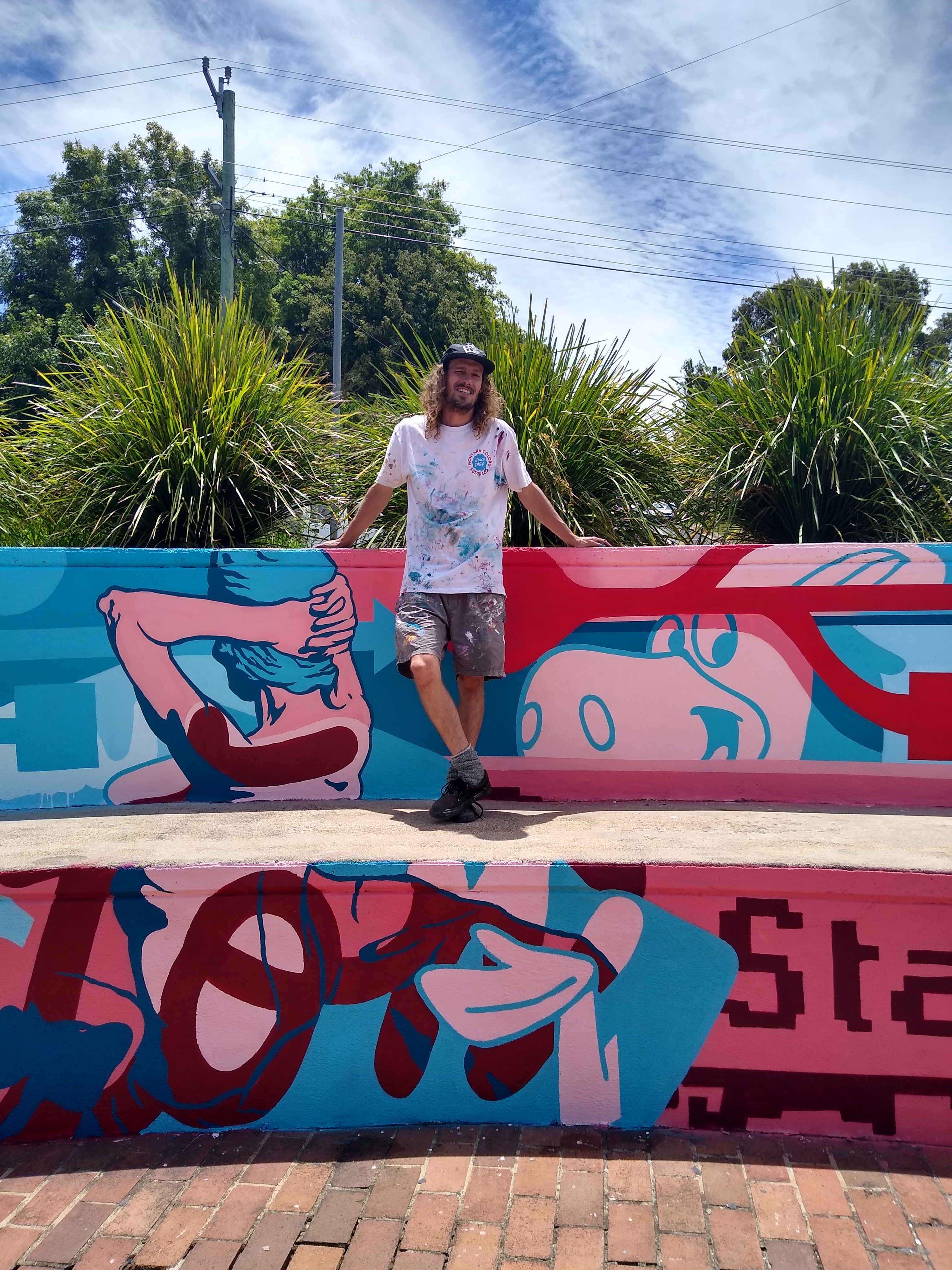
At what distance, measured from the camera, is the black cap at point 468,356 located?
3316 mm

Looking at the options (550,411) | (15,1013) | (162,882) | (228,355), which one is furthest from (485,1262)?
(228,355)

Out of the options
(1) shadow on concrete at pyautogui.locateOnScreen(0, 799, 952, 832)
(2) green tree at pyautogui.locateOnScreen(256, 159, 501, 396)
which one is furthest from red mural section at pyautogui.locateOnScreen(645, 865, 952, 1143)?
(2) green tree at pyautogui.locateOnScreen(256, 159, 501, 396)

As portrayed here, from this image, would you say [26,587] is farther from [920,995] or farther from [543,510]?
[920,995]

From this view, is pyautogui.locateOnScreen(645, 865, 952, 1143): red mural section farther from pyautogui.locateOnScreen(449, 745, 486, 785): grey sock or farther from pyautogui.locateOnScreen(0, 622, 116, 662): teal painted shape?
pyautogui.locateOnScreen(0, 622, 116, 662): teal painted shape

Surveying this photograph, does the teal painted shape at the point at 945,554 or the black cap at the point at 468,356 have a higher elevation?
the black cap at the point at 468,356

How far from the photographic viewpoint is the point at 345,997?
7.82ft

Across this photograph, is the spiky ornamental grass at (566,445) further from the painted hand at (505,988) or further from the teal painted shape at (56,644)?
the painted hand at (505,988)

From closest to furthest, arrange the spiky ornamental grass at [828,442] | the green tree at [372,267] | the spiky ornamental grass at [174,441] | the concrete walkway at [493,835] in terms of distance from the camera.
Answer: the concrete walkway at [493,835]
the spiky ornamental grass at [174,441]
the spiky ornamental grass at [828,442]
the green tree at [372,267]

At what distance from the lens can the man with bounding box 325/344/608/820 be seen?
320 cm

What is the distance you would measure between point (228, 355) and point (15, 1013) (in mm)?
3512

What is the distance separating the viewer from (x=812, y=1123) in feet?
7.54

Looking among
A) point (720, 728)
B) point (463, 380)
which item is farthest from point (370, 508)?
point (720, 728)

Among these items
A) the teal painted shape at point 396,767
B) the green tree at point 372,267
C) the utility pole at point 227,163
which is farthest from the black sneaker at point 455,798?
the green tree at point 372,267

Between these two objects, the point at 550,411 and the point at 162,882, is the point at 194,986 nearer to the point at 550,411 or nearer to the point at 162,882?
the point at 162,882
